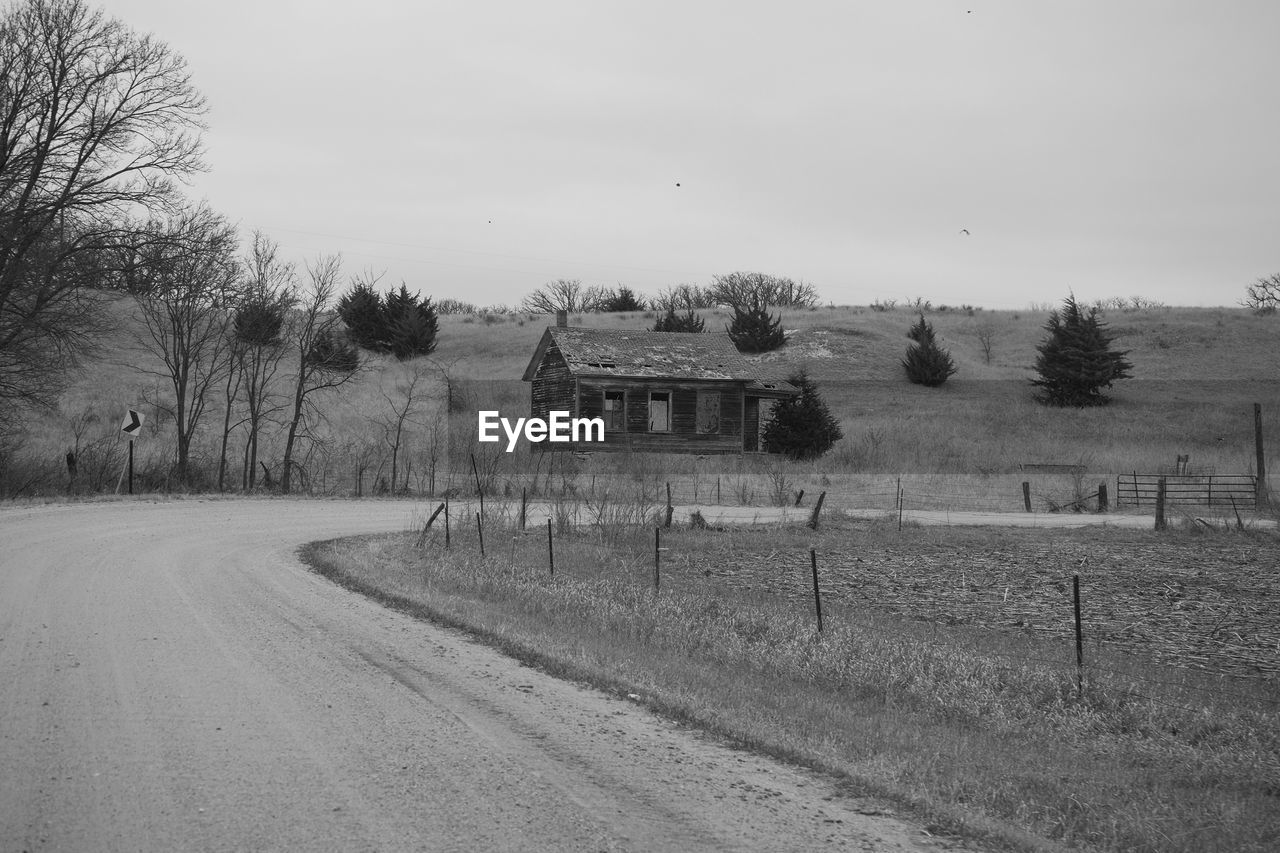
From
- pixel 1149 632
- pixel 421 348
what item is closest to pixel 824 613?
pixel 1149 632

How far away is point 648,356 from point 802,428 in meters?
8.07

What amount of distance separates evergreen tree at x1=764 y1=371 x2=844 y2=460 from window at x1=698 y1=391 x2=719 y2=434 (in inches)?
136

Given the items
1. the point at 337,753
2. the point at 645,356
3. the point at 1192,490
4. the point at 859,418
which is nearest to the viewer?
the point at 337,753

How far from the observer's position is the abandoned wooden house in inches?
1706

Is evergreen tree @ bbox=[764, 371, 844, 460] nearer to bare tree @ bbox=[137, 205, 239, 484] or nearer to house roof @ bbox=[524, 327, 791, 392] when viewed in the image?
house roof @ bbox=[524, 327, 791, 392]

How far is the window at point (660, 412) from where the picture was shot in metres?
44.2

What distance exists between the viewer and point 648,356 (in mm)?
44031

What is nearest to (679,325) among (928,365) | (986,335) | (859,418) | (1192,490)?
(928,365)

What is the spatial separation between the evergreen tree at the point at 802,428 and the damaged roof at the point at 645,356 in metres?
1.47

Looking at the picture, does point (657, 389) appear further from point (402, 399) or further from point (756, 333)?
point (756, 333)

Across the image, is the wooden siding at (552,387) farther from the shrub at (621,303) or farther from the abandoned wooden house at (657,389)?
A: the shrub at (621,303)

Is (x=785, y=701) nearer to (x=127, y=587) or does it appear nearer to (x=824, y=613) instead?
(x=824, y=613)

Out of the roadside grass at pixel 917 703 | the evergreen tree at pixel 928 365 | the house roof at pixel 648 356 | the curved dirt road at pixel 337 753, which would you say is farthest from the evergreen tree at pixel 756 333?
the curved dirt road at pixel 337 753

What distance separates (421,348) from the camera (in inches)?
2692
